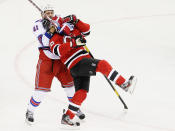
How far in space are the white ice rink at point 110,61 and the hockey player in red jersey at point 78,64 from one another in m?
0.40

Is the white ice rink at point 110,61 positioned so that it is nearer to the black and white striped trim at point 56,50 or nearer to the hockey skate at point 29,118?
the hockey skate at point 29,118

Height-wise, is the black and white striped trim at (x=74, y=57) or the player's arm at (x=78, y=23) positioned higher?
the player's arm at (x=78, y=23)

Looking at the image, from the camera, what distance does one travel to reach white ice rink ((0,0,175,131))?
4.59 meters

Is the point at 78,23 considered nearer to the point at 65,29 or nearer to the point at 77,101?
the point at 65,29

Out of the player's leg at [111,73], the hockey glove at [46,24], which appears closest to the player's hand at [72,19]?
the hockey glove at [46,24]

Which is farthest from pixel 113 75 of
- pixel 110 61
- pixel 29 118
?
pixel 110 61

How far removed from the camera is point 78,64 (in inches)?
161

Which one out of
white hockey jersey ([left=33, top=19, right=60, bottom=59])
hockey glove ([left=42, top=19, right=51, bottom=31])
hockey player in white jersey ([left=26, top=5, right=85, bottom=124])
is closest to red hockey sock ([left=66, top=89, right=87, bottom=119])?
hockey player in white jersey ([left=26, top=5, right=85, bottom=124])

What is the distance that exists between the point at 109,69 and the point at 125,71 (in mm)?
2237

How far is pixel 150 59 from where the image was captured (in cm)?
655

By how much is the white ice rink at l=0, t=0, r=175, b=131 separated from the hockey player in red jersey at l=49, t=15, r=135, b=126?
397mm

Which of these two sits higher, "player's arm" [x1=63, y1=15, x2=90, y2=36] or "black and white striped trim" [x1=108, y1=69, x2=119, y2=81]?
"player's arm" [x1=63, y1=15, x2=90, y2=36]

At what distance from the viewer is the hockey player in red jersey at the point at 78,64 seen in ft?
12.9

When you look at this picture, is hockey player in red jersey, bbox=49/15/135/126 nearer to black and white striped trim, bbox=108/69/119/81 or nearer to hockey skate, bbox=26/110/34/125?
black and white striped trim, bbox=108/69/119/81
